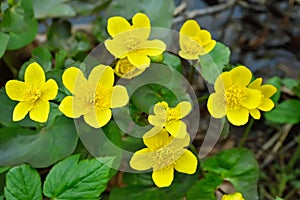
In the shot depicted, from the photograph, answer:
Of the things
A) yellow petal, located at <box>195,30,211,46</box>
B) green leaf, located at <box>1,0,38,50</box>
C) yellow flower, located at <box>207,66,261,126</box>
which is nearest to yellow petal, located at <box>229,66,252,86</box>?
yellow flower, located at <box>207,66,261,126</box>

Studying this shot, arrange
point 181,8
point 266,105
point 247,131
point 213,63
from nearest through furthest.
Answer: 1. point 266,105
2. point 213,63
3. point 247,131
4. point 181,8

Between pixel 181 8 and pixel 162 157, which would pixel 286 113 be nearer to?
pixel 181 8

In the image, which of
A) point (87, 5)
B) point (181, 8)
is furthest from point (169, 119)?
point (181, 8)

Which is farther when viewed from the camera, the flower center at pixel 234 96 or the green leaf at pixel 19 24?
the green leaf at pixel 19 24

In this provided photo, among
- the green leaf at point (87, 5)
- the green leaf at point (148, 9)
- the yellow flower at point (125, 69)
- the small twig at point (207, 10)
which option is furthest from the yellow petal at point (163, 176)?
the small twig at point (207, 10)

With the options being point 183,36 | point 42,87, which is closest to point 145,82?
point 183,36

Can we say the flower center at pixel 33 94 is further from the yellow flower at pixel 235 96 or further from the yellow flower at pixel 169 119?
the yellow flower at pixel 235 96

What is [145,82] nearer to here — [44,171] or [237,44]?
[44,171]
